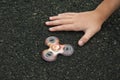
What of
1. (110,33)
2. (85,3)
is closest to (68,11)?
(85,3)

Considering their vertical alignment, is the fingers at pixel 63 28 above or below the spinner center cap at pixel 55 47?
above

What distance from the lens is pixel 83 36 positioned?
1.17m

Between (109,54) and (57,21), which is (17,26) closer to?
(57,21)

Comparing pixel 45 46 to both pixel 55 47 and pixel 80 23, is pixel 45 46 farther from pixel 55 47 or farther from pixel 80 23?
pixel 80 23

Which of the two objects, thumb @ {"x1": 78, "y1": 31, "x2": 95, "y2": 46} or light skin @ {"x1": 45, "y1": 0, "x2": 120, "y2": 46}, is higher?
light skin @ {"x1": 45, "y1": 0, "x2": 120, "y2": 46}

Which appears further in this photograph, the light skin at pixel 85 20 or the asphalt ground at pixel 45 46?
the light skin at pixel 85 20

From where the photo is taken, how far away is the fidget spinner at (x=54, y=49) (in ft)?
3.59

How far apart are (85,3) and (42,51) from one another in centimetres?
36

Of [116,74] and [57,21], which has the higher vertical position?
[57,21]

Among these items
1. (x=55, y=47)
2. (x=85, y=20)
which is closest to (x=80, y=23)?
(x=85, y=20)

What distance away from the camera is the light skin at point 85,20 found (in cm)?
119

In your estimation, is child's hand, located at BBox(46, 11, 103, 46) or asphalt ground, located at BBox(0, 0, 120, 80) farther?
child's hand, located at BBox(46, 11, 103, 46)

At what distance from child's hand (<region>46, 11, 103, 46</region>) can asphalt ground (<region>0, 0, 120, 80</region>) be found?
1.0 inches

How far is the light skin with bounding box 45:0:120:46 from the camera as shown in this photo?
1187 mm
